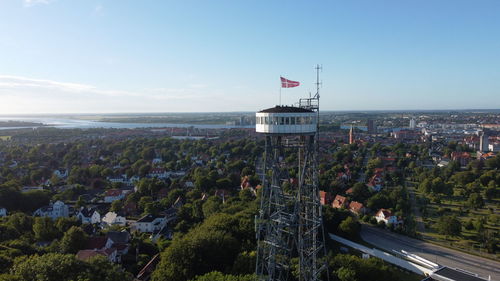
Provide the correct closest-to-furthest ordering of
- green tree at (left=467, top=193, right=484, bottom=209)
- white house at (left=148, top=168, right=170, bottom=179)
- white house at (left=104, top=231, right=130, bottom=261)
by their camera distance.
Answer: white house at (left=104, top=231, right=130, bottom=261) < green tree at (left=467, top=193, right=484, bottom=209) < white house at (left=148, top=168, right=170, bottom=179)

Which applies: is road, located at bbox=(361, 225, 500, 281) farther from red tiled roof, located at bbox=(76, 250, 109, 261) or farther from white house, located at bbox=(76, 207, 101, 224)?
white house, located at bbox=(76, 207, 101, 224)

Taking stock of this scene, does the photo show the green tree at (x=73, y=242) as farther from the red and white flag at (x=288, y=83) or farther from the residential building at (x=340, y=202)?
the residential building at (x=340, y=202)

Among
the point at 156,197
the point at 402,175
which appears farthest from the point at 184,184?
the point at 402,175

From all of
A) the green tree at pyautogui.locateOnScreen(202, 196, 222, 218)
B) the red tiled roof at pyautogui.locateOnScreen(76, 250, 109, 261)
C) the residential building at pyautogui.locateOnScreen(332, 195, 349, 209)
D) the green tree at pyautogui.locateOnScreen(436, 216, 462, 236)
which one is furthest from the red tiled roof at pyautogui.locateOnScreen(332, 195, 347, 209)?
the red tiled roof at pyautogui.locateOnScreen(76, 250, 109, 261)

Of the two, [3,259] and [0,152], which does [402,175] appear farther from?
[0,152]

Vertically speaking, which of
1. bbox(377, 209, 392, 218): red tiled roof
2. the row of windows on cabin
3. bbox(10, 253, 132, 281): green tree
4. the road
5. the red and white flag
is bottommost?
the road

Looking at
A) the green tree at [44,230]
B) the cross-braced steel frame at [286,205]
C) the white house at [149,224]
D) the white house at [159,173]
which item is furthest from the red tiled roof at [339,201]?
the white house at [159,173]

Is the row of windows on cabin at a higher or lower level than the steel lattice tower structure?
higher

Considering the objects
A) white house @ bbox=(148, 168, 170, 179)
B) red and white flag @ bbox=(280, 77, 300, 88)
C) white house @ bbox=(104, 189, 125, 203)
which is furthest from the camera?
white house @ bbox=(148, 168, 170, 179)
